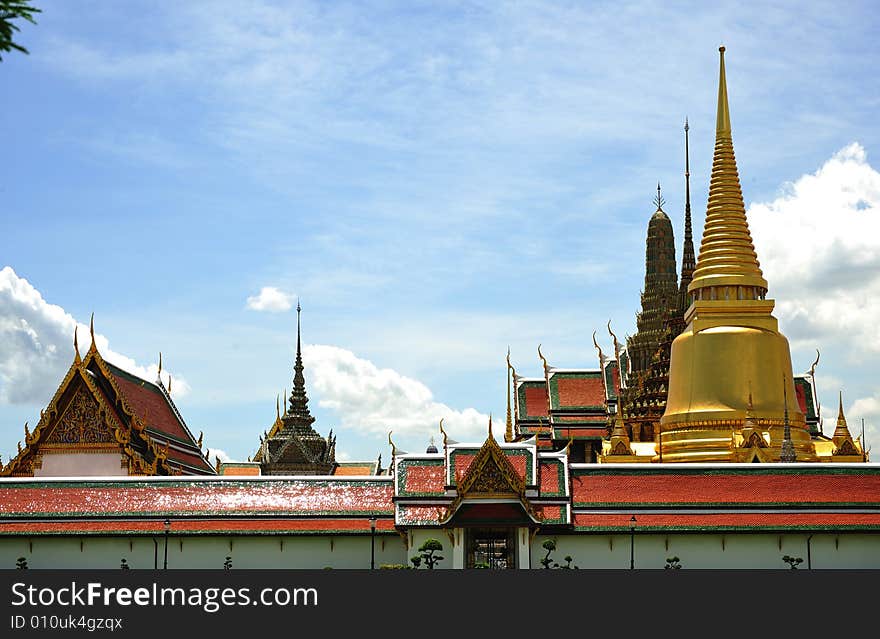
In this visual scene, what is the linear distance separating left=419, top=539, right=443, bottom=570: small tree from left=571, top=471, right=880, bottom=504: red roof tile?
3.81 m

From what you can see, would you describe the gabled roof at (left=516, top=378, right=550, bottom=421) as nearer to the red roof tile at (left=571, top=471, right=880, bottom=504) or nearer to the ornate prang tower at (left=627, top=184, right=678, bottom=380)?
the ornate prang tower at (left=627, top=184, right=678, bottom=380)

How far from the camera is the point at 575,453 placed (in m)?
56.0

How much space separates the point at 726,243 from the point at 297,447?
23.4 meters

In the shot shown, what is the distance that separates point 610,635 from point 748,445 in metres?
19.7

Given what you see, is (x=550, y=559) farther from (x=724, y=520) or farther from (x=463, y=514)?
(x=724, y=520)

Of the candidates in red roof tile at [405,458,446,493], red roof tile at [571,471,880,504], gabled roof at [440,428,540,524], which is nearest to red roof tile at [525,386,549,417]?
red roof tile at [571,471,880,504]

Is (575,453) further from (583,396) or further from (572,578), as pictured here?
(572,578)

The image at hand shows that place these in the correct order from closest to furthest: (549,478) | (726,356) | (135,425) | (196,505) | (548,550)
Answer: (548,550) → (549,478) → (196,505) → (135,425) → (726,356)

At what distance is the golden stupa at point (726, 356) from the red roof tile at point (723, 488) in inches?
284

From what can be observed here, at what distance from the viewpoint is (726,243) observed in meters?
46.9

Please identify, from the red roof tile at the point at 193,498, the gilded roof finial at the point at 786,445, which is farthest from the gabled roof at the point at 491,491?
the gilded roof finial at the point at 786,445

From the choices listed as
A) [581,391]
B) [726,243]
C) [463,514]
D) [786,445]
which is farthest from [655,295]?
[463,514]

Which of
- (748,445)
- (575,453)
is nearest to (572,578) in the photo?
(748,445)

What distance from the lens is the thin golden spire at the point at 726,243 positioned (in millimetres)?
46594
